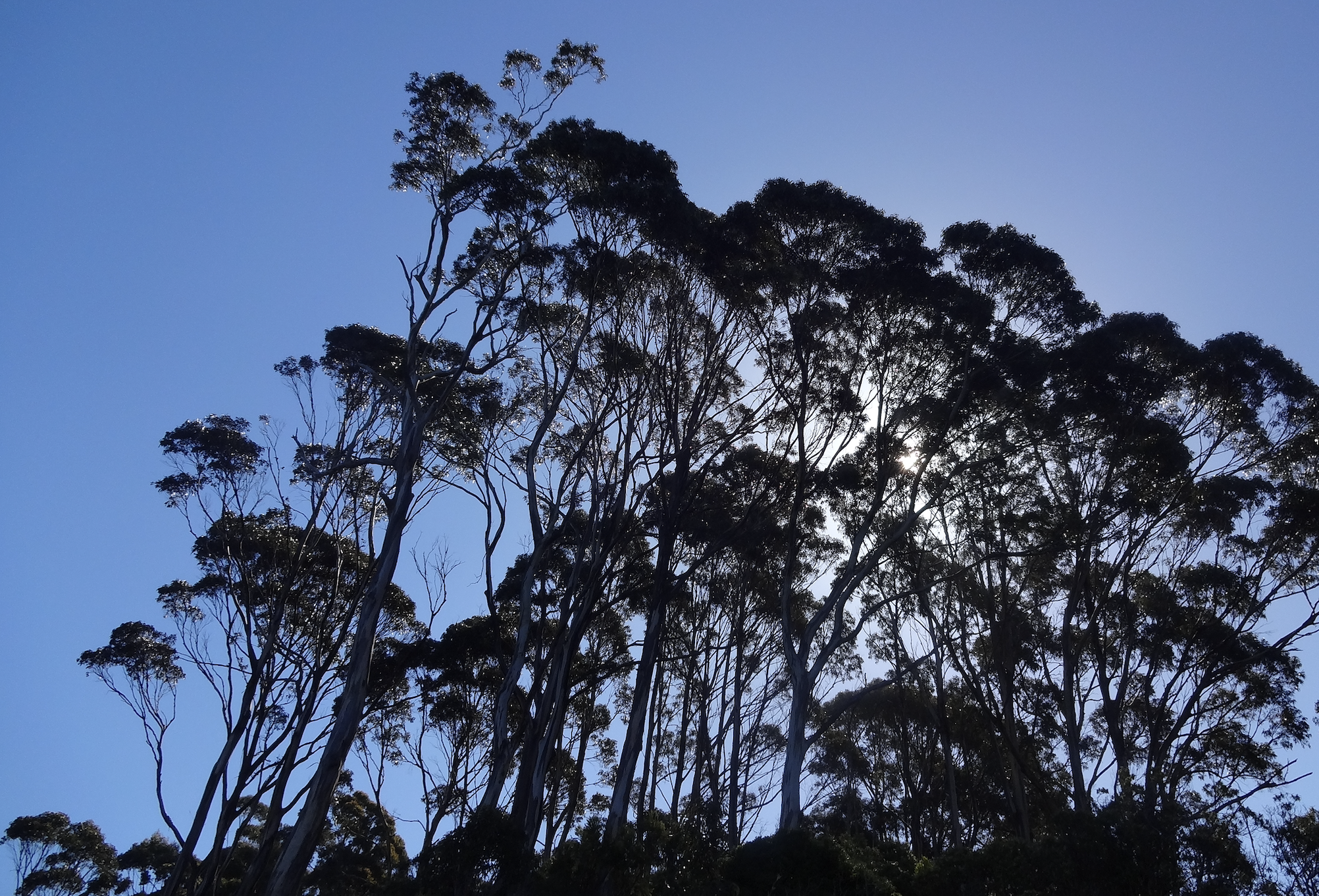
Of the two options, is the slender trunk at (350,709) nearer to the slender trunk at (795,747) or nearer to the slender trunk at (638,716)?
the slender trunk at (638,716)

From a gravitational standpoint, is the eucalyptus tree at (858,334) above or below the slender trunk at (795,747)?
above

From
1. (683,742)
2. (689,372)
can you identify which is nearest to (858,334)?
(689,372)

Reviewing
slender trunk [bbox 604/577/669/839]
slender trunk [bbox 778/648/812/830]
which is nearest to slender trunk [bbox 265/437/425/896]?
slender trunk [bbox 604/577/669/839]

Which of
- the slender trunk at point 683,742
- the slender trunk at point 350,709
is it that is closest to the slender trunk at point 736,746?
the slender trunk at point 683,742

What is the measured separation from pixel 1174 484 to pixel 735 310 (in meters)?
9.85

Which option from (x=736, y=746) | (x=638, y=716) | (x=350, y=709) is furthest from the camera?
(x=736, y=746)

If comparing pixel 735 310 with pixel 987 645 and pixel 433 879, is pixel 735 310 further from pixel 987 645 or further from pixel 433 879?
pixel 433 879

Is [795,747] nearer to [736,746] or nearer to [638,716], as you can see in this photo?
[638,716]

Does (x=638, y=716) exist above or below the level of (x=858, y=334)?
below

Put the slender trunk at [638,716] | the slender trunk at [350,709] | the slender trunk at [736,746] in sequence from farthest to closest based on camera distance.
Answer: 1. the slender trunk at [736,746]
2. the slender trunk at [638,716]
3. the slender trunk at [350,709]

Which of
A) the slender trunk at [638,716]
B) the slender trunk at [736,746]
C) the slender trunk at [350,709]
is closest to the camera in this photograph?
the slender trunk at [350,709]

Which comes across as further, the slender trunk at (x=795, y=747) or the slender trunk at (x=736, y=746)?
the slender trunk at (x=736, y=746)

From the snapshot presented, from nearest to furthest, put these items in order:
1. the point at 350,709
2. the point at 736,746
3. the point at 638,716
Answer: the point at 350,709
the point at 638,716
the point at 736,746

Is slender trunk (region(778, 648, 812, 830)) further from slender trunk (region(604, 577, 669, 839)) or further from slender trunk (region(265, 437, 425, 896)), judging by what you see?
slender trunk (region(265, 437, 425, 896))
